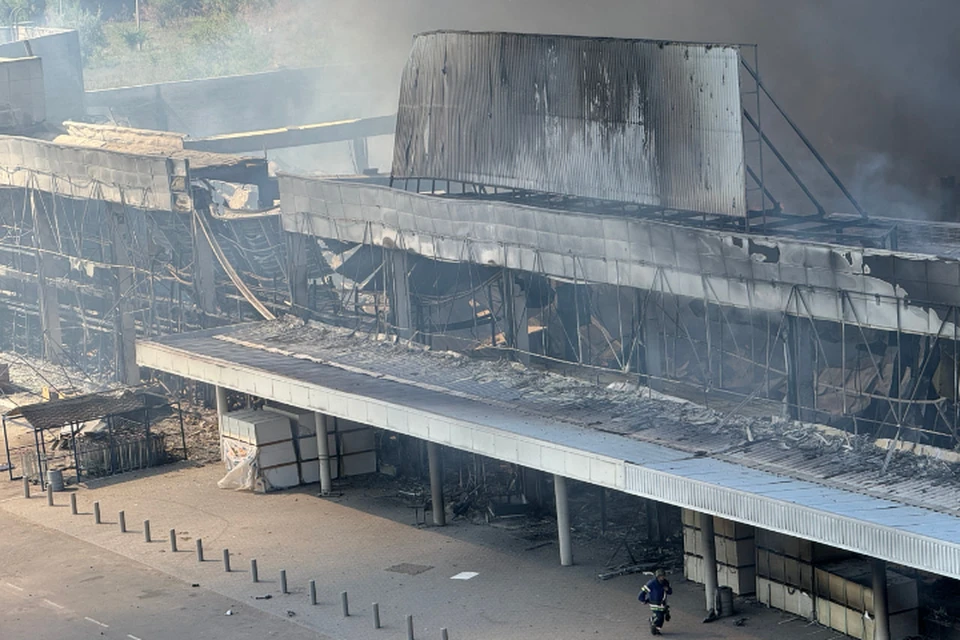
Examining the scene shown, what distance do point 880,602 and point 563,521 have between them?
7.09m

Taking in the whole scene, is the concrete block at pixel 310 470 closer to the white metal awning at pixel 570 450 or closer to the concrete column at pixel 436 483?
the white metal awning at pixel 570 450

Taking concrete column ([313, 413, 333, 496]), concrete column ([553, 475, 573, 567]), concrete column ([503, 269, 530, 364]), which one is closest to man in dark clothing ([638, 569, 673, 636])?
concrete column ([553, 475, 573, 567])

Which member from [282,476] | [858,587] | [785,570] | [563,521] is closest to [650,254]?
[563,521]

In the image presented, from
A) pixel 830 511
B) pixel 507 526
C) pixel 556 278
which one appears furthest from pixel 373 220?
pixel 830 511

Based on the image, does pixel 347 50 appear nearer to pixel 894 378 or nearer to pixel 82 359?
pixel 82 359

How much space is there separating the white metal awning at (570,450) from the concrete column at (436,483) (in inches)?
36.8

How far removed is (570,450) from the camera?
2827 centimetres

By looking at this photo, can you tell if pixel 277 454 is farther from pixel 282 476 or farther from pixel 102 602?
pixel 102 602

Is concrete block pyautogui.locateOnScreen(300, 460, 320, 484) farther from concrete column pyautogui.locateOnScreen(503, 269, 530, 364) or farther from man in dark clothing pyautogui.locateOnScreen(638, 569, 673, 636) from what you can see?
man in dark clothing pyautogui.locateOnScreen(638, 569, 673, 636)

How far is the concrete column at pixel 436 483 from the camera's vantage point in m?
32.6

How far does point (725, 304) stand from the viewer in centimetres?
2981

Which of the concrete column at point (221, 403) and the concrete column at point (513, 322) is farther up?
the concrete column at point (513, 322)

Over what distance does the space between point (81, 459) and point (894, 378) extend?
2096cm

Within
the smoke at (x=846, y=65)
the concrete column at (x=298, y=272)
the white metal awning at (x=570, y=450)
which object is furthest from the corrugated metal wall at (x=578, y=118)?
the smoke at (x=846, y=65)
